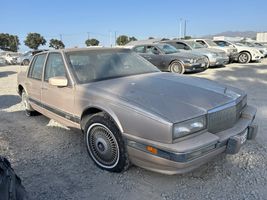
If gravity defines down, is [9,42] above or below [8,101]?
above

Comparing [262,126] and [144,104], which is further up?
[144,104]

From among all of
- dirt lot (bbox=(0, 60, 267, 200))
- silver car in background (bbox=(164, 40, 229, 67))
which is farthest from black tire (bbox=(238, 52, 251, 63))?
dirt lot (bbox=(0, 60, 267, 200))

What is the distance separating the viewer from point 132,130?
270 cm

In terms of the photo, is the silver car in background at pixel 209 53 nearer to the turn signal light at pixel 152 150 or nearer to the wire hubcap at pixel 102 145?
the wire hubcap at pixel 102 145

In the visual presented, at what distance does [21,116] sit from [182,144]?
442cm

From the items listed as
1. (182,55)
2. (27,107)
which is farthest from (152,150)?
(182,55)

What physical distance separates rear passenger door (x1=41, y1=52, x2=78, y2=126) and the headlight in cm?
167

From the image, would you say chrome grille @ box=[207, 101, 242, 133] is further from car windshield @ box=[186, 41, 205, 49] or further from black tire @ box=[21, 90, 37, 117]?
car windshield @ box=[186, 41, 205, 49]

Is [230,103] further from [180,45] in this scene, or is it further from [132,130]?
[180,45]

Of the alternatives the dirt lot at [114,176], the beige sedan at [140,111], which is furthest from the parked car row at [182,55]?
the dirt lot at [114,176]

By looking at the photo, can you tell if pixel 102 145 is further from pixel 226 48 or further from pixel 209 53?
pixel 226 48

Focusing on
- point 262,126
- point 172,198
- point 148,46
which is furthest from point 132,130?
point 148,46

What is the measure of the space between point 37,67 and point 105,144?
2.55 metres

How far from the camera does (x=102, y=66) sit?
383cm
